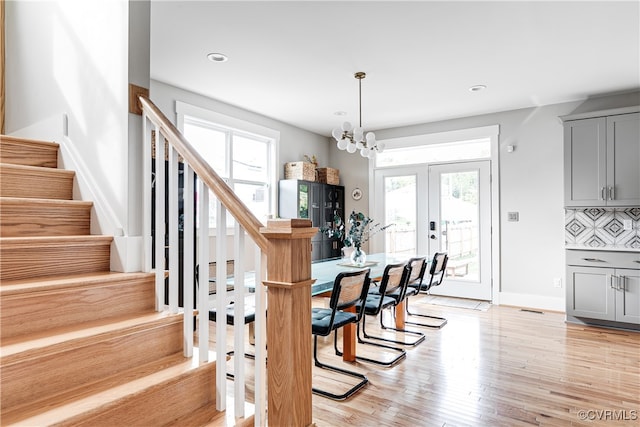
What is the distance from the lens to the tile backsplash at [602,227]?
428 centimetres

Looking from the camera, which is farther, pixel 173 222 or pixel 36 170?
pixel 36 170

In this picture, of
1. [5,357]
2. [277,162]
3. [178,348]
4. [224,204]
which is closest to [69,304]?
[5,357]

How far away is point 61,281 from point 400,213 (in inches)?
206

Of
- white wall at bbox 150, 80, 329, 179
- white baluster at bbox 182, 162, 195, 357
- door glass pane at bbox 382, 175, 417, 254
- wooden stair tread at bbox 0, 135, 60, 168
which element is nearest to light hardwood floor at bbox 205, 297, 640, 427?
white baluster at bbox 182, 162, 195, 357

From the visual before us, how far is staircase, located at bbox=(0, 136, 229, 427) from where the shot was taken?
120 centimetres

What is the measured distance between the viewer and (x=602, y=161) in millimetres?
4207

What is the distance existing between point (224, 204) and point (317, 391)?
5.55 feet

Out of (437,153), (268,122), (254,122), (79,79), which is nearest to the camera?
(79,79)

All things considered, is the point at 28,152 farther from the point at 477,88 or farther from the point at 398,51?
the point at 477,88

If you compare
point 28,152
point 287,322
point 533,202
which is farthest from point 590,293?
point 28,152

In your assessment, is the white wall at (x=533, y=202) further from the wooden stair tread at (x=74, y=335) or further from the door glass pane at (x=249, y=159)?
the wooden stair tread at (x=74, y=335)

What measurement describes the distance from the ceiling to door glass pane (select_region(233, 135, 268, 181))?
55 centimetres

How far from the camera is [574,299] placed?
428cm

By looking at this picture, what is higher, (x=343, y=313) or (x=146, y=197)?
(x=146, y=197)
